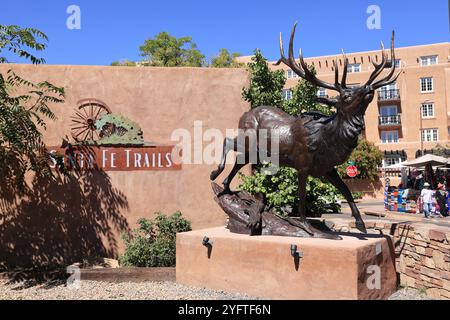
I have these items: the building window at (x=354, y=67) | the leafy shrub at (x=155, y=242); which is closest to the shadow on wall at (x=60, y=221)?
the leafy shrub at (x=155, y=242)

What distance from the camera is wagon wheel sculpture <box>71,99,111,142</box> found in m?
9.59

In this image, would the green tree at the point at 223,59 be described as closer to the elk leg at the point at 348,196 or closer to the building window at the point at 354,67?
the building window at the point at 354,67

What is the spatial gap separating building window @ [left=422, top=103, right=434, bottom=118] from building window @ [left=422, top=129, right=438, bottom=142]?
121 centimetres

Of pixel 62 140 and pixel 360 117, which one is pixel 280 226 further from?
pixel 62 140

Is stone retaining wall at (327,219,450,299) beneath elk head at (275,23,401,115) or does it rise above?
beneath

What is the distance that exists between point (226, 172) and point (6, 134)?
4.94 m

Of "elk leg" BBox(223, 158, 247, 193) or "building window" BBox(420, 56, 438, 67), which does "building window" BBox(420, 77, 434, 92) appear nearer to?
"building window" BBox(420, 56, 438, 67)

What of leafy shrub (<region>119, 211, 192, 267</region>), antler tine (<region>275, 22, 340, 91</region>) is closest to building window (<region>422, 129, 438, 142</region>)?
leafy shrub (<region>119, 211, 192, 267</region>)

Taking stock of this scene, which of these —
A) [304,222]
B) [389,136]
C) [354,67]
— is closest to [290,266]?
[304,222]

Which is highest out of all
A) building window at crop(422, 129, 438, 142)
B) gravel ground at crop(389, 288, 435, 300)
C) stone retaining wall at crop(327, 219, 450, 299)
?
building window at crop(422, 129, 438, 142)

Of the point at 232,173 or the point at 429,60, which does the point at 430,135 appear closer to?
the point at 429,60

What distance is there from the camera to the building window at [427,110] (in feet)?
112

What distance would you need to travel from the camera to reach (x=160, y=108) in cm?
1004

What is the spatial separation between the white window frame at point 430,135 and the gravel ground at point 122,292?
3088 cm
